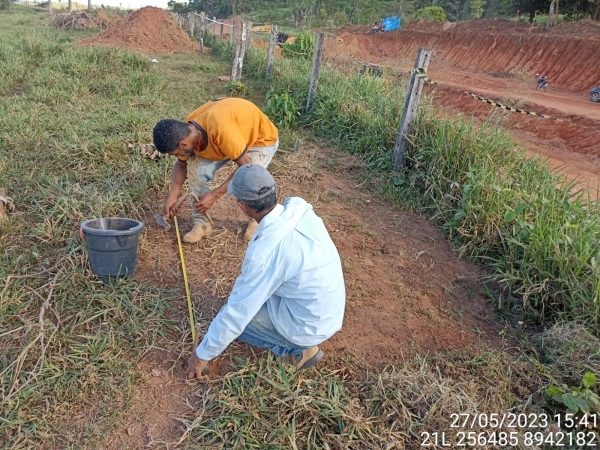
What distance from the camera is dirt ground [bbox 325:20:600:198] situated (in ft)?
25.7

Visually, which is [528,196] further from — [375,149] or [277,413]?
[277,413]

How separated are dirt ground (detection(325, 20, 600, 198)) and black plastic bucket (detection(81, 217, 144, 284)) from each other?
3642mm

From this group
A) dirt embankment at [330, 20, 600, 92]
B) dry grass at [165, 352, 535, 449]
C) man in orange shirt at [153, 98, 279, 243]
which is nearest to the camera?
dry grass at [165, 352, 535, 449]

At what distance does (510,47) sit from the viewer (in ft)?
54.7

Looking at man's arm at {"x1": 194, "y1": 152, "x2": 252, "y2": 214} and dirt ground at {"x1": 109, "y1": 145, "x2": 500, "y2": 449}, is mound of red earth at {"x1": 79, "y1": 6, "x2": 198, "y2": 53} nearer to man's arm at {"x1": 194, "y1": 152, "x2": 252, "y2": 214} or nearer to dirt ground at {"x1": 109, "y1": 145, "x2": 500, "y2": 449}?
dirt ground at {"x1": 109, "y1": 145, "x2": 500, "y2": 449}

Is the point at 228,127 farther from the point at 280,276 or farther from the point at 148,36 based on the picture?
the point at 148,36

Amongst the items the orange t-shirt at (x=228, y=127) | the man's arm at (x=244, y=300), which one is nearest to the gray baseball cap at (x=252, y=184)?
the man's arm at (x=244, y=300)

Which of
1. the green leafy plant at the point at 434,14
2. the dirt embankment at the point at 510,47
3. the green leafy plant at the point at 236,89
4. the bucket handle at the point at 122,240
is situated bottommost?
the bucket handle at the point at 122,240

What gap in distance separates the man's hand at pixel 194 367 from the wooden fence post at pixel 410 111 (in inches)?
133

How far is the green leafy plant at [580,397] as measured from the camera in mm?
2170

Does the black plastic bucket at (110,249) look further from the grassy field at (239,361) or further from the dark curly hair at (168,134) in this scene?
the dark curly hair at (168,134)

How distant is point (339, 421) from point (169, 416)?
31.2 inches

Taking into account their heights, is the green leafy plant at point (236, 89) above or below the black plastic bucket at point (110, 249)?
above

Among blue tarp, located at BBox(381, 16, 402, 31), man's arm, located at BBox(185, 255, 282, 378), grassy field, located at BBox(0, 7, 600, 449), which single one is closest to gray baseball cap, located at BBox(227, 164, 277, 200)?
man's arm, located at BBox(185, 255, 282, 378)
